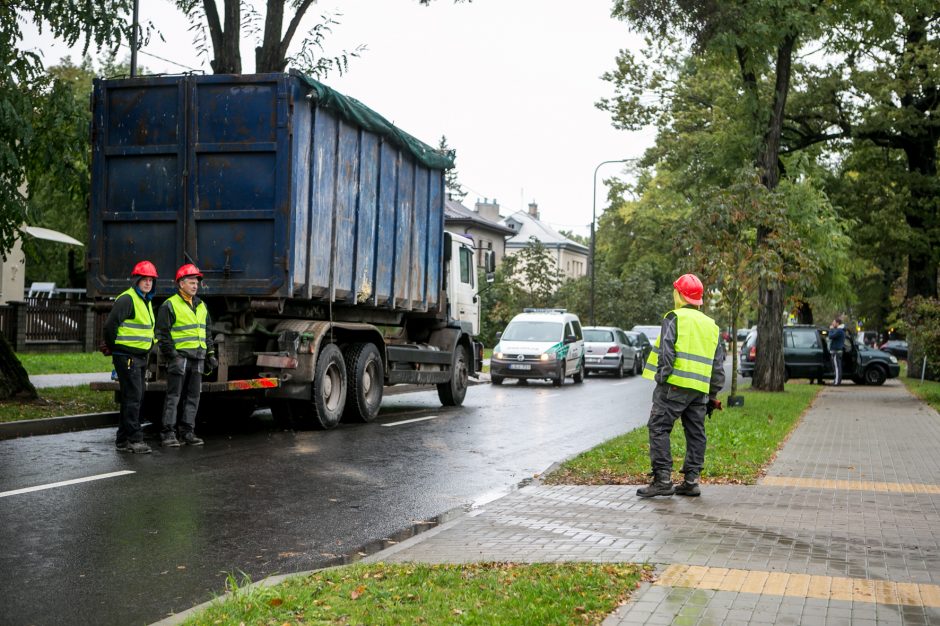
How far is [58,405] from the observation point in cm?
1451

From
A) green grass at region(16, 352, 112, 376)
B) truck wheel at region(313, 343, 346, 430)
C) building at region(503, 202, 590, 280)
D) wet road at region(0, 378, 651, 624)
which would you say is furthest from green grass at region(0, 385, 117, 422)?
building at region(503, 202, 590, 280)

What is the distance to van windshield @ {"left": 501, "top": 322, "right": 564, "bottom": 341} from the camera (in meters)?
27.3

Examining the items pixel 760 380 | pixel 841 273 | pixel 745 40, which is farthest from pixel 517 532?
pixel 841 273

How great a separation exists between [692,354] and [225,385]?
5881mm

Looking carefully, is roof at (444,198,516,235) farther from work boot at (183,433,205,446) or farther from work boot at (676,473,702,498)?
work boot at (676,473,702,498)

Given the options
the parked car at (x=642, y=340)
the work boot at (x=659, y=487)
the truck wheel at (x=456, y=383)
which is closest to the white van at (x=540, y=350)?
the truck wheel at (x=456, y=383)

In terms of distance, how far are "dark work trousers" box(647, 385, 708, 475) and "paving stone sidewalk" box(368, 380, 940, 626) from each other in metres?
0.30

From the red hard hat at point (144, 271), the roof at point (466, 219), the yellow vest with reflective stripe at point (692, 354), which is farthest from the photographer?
the roof at point (466, 219)

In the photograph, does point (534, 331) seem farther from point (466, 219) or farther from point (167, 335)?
point (466, 219)

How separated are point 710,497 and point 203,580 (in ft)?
14.4

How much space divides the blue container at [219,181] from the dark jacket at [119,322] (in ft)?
5.22

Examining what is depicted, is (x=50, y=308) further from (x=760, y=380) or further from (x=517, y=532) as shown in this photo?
(x=517, y=532)

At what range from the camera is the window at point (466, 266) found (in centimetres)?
1947

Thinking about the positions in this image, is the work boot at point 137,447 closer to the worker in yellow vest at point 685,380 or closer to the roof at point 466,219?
the worker in yellow vest at point 685,380
